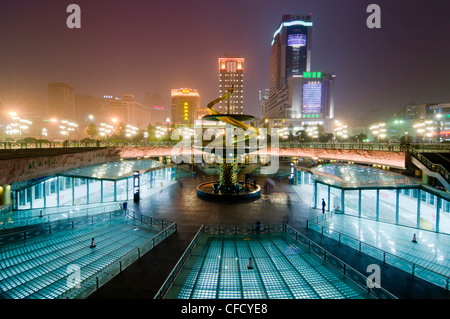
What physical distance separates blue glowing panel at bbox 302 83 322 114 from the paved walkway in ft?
358

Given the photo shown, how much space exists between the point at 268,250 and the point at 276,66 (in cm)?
18093

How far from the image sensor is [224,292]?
7.84m

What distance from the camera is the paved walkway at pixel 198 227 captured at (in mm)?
8289

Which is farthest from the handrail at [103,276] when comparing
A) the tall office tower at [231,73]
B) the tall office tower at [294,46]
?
the tall office tower at [231,73]

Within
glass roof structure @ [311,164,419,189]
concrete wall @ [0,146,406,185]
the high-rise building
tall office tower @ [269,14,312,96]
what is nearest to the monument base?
glass roof structure @ [311,164,419,189]

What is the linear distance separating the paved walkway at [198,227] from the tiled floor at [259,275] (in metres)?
1.55

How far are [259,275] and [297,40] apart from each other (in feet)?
601

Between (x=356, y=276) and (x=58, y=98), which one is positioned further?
(x=58, y=98)

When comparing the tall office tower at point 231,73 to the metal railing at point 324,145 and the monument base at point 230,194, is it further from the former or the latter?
the monument base at point 230,194

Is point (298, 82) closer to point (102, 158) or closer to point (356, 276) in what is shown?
point (102, 158)

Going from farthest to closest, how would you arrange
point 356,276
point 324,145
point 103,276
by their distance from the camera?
point 324,145, point 103,276, point 356,276

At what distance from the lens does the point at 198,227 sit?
14.8m

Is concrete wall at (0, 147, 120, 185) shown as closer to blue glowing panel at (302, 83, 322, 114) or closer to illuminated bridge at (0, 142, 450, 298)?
illuminated bridge at (0, 142, 450, 298)
